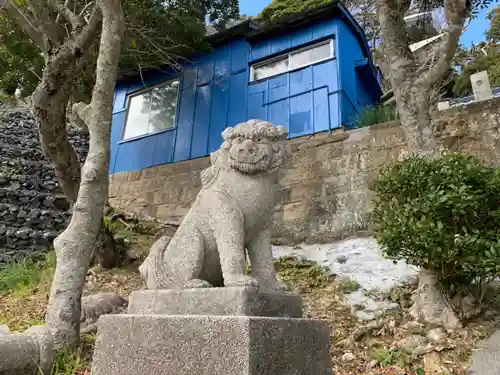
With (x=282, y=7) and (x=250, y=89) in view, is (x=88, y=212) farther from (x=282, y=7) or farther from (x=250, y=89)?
(x=282, y=7)

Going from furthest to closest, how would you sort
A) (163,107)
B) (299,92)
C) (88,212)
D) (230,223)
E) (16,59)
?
(163,107), (299,92), (16,59), (88,212), (230,223)

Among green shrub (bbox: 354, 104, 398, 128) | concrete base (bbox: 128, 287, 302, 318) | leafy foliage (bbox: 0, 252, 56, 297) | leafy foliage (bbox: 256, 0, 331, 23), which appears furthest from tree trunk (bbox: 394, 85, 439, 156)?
leafy foliage (bbox: 256, 0, 331, 23)

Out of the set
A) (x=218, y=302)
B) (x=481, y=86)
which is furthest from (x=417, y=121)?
(x=218, y=302)

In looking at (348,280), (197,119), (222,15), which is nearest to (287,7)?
(222,15)

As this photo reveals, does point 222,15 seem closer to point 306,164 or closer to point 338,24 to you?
point 338,24

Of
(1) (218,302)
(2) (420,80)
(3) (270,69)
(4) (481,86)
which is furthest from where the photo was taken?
(3) (270,69)

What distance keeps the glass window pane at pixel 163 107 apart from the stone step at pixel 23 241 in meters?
3.35

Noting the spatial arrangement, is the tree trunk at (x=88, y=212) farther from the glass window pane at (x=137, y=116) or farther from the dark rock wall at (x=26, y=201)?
the glass window pane at (x=137, y=116)

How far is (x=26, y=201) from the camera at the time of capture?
30.3ft

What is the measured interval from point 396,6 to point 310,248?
3.58 metres

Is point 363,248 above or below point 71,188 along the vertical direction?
below

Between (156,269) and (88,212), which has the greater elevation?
(88,212)

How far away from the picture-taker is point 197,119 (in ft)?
30.2

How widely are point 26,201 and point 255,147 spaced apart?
28.0 feet
